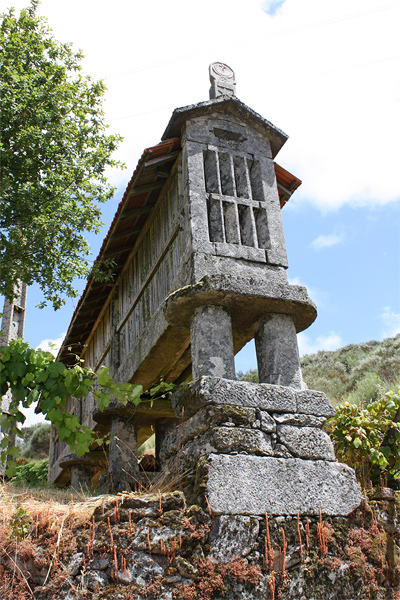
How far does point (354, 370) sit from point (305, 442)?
1249 centimetres

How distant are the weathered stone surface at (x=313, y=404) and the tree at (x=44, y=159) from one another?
4.15 metres

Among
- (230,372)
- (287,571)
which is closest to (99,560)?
(287,571)

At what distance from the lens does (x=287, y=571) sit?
11.9 feet

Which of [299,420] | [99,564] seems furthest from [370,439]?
[99,564]

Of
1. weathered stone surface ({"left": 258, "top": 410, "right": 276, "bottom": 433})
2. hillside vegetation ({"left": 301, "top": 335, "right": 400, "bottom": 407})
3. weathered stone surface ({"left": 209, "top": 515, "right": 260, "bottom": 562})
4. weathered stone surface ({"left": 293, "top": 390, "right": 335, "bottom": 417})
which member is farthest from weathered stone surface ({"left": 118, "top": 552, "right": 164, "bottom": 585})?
hillside vegetation ({"left": 301, "top": 335, "right": 400, "bottom": 407})

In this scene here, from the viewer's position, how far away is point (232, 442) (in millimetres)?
3895

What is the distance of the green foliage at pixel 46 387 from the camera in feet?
12.2

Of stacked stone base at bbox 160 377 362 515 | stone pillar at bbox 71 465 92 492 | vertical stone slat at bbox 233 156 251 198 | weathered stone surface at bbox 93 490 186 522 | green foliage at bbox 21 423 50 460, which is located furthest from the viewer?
green foliage at bbox 21 423 50 460

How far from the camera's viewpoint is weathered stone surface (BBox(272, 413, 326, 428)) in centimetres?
414

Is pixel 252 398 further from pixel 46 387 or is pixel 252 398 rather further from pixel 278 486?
pixel 46 387

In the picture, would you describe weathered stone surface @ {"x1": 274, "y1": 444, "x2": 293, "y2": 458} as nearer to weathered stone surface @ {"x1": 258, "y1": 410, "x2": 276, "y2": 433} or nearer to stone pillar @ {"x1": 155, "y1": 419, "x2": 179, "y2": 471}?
weathered stone surface @ {"x1": 258, "y1": 410, "x2": 276, "y2": 433}

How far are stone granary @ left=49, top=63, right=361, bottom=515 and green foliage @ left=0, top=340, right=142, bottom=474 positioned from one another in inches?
16.6

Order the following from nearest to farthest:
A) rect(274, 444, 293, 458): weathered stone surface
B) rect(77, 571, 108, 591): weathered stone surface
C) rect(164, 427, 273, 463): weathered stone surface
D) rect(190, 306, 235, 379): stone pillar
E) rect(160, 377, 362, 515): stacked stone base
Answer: rect(77, 571, 108, 591): weathered stone surface → rect(160, 377, 362, 515): stacked stone base → rect(164, 427, 273, 463): weathered stone surface → rect(274, 444, 293, 458): weathered stone surface → rect(190, 306, 235, 379): stone pillar

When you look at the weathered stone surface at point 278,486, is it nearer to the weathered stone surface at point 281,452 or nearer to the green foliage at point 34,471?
the weathered stone surface at point 281,452
